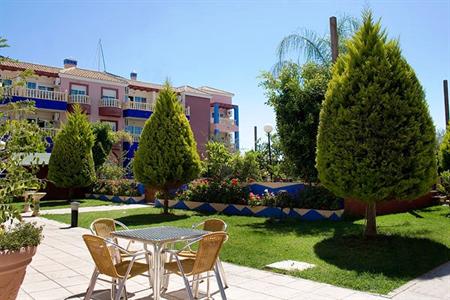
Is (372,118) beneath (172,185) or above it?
above

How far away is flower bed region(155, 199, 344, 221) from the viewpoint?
12.3 m

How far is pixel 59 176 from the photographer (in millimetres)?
22500

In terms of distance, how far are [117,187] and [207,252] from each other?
20165 mm

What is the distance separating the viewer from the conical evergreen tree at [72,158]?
22.6 meters

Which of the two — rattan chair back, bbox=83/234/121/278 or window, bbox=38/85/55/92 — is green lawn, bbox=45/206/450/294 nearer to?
rattan chair back, bbox=83/234/121/278

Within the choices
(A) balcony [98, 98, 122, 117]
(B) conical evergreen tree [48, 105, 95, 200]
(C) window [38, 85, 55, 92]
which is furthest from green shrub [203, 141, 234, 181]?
(C) window [38, 85, 55, 92]

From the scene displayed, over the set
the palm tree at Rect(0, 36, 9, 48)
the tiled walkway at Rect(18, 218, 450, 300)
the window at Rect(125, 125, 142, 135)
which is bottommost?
the tiled walkway at Rect(18, 218, 450, 300)

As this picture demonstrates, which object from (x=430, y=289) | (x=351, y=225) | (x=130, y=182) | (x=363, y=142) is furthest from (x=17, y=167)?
Answer: (x=130, y=182)

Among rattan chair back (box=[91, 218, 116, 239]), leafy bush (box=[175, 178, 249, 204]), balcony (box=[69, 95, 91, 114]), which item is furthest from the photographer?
balcony (box=[69, 95, 91, 114])

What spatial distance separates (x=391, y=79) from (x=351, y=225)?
176 inches

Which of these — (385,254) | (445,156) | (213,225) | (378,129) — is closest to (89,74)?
(445,156)

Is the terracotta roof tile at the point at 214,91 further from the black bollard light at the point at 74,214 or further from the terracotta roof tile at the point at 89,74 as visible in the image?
the black bollard light at the point at 74,214

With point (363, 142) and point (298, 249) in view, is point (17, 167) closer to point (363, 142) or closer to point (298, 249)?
→ point (298, 249)

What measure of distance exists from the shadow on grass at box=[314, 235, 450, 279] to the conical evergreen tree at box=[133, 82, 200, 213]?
7.03m
